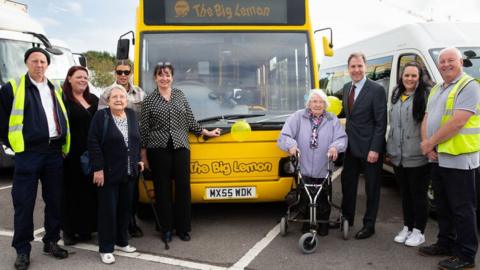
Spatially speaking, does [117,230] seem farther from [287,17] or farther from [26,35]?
[26,35]

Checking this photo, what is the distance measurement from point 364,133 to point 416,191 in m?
0.76

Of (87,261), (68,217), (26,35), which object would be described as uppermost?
(26,35)

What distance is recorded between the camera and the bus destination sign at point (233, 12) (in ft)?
17.4

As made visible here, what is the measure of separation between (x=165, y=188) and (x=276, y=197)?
127 centimetres

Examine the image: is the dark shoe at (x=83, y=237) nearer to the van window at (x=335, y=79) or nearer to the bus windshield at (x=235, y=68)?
the bus windshield at (x=235, y=68)

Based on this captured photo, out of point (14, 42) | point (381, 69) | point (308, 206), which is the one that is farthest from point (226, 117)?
point (14, 42)

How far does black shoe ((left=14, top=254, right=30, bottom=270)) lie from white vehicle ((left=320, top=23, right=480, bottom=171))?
438 centimetres

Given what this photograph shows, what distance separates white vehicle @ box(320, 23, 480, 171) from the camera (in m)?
5.99

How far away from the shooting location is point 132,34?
5480 mm

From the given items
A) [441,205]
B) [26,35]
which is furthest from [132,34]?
[26,35]

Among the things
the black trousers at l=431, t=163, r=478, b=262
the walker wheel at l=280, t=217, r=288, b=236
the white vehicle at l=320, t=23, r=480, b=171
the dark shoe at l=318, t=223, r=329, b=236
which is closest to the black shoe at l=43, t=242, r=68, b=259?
the walker wheel at l=280, t=217, r=288, b=236

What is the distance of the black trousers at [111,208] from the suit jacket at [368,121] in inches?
91.0

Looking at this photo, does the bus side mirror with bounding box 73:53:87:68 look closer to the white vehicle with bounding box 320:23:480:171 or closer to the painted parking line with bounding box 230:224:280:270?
the white vehicle with bounding box 320:23:480:171

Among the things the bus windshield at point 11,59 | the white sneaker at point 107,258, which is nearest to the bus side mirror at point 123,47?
the white sneaker at point 107,258
